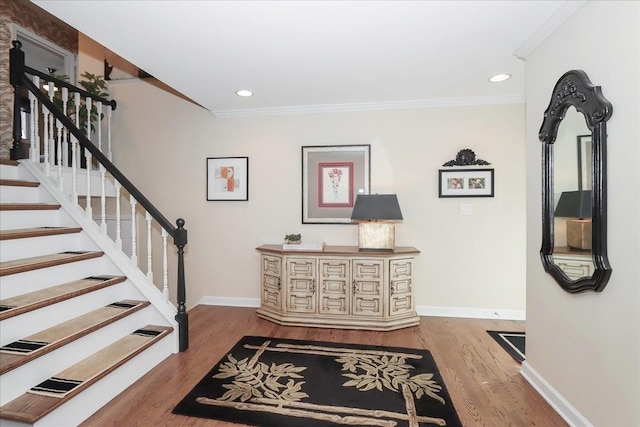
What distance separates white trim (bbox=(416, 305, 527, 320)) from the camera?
3.54 m

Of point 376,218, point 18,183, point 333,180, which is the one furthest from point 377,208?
point 18,183

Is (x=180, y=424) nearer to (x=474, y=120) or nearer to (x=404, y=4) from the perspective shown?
(x=404, y=4)

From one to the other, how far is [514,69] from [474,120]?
0.83 m

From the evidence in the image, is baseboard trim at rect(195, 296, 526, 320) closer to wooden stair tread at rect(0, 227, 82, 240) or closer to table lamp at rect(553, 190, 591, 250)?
table lamp at rect(553, 190, 591, 250)

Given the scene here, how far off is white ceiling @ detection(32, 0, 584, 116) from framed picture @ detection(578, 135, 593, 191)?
75 centimetres

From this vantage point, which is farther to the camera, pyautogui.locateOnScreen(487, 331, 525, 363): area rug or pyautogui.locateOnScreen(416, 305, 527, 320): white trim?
pyautogui.locateOnScreen(416, 305, 527, 320): white trim

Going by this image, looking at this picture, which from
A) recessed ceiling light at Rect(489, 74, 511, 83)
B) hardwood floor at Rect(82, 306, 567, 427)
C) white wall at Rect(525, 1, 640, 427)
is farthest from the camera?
recessed ceiling light at Rect(489, 74, 511, 83)

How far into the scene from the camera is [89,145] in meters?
2.84

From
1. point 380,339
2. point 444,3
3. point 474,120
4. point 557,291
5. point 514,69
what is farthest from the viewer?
point 474,120

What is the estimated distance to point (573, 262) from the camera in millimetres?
1827

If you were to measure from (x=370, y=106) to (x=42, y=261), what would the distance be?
329cm

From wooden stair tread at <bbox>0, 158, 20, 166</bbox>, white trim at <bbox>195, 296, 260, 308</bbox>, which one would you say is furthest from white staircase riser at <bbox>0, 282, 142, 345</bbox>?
wooden stair tread at <bbox>0, 158, 20, 166</bbox>

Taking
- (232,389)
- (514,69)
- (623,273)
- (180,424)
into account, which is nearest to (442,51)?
(514,69)

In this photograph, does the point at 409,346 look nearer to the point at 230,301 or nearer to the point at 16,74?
the point at 230,301
